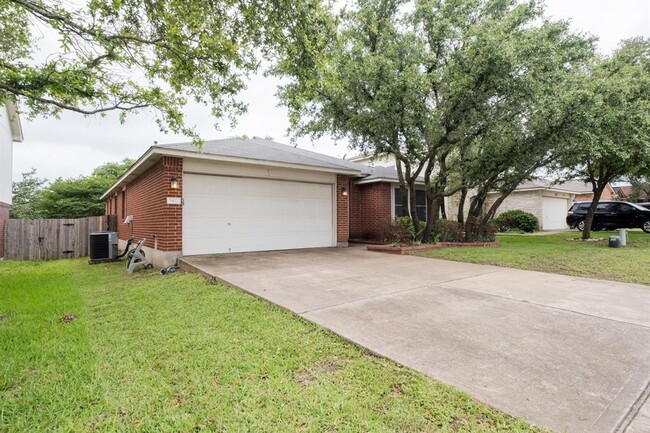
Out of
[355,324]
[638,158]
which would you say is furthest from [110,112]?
[638,158]

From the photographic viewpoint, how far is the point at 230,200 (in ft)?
30.1

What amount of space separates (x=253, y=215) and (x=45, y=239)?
913 cm

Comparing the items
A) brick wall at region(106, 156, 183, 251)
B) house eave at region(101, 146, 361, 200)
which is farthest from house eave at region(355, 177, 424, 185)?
brick wall at region(106, 156, 183, 251)

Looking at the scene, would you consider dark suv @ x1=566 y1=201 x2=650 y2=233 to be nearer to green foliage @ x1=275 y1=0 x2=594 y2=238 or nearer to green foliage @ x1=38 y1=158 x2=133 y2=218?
green foliage @ x1=275 y1=0 x2=594 y2=238

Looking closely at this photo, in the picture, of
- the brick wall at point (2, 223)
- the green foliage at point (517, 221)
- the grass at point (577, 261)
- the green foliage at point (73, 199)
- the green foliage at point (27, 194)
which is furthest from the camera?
the green foliage at point (27, 194)

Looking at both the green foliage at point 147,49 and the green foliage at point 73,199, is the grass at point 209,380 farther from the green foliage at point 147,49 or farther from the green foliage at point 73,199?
the green foliage at point 73,199

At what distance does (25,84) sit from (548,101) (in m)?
11.2

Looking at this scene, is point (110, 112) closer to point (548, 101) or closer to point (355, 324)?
point (355, 324)

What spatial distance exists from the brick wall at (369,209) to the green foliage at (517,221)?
9763 millimetres

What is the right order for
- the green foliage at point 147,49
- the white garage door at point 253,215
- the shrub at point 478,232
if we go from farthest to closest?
the shrub at point 478,232 < the white garage door at point 253,215 < the green foliage at point 147,49

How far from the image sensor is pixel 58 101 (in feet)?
21.3

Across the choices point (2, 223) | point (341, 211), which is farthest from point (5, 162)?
point (341, 211)

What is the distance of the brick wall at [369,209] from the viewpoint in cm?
1290

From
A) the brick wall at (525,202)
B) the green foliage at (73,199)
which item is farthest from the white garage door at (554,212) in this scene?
the green foliage at (73,199)
